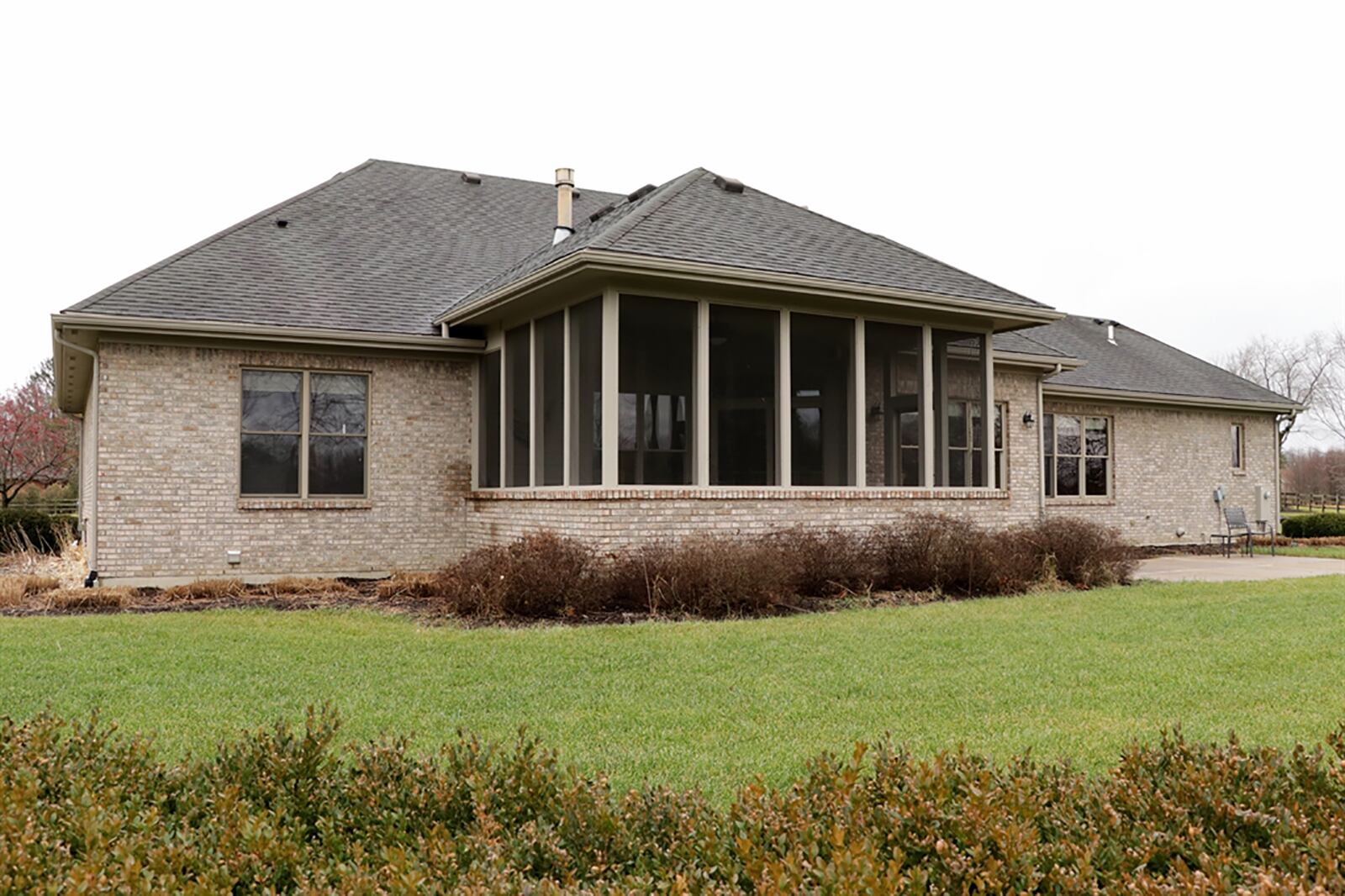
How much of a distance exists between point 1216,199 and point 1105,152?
327 inches

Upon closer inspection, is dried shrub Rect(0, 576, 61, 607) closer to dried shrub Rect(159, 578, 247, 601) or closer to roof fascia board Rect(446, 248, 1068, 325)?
dried shrub Rect(159, 578, 247, 601)

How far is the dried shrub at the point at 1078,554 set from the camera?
13102 mm

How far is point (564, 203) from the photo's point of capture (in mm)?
15391

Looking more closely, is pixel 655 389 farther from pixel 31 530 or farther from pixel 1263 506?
pixel 1263 506

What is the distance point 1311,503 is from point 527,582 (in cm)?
4623

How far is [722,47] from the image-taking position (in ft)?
44.6

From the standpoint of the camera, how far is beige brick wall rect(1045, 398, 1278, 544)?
795 inches

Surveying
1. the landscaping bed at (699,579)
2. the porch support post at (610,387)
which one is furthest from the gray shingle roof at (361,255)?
the porch support post at (610,387)

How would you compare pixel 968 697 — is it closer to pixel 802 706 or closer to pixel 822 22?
pixel 802 706

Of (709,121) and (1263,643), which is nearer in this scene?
(1263,643)

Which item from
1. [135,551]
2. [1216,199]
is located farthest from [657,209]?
[1216,199]

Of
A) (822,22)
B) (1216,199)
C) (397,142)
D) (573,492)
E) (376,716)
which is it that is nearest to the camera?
(376,716)

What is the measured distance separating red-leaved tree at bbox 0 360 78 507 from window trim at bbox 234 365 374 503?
92.3 ft

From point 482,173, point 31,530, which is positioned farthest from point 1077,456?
point 31,530
